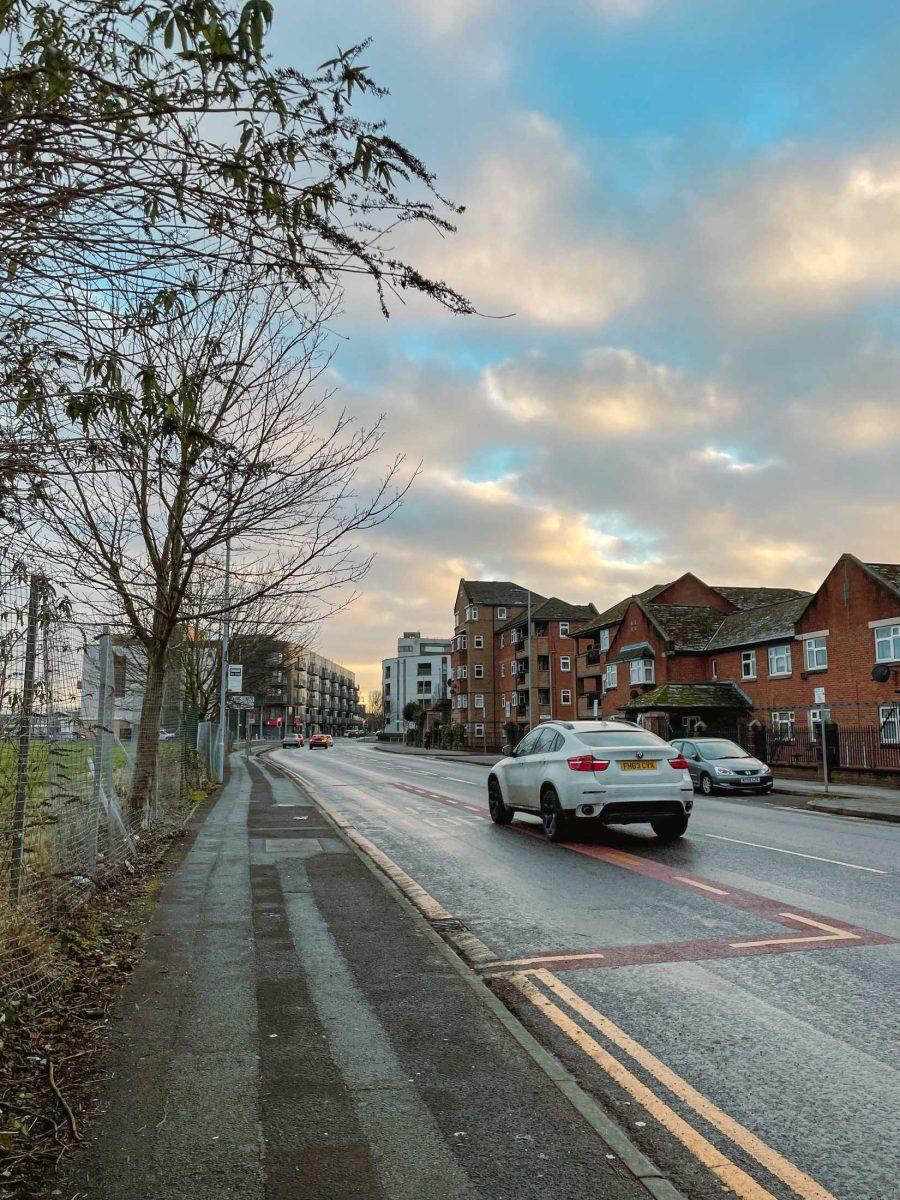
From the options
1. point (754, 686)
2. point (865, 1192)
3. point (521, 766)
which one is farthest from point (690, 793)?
point (754, 686)

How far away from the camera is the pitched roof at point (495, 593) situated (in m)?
90.7

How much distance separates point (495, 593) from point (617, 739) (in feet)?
262

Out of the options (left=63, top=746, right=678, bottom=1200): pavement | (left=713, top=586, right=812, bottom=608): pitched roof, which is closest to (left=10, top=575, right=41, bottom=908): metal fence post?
(left=63, top=746, right=678, bottom=1200): pavement

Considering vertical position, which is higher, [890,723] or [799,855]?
[890,723]

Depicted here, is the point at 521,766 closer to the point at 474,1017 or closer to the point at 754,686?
the point at 474,1017

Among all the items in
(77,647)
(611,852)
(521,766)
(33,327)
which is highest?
(33,327)

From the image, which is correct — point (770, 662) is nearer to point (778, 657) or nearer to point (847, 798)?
point (778, 657)

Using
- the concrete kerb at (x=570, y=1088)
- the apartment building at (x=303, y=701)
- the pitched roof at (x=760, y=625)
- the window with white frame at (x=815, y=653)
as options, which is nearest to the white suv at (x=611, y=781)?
the concrete kerb at (x=570, y=1088)

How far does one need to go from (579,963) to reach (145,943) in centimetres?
320

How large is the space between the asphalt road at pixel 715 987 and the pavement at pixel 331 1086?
0.85ft

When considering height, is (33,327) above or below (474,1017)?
above

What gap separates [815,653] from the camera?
121 feet

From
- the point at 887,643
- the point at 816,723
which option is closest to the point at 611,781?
the point at 816,723

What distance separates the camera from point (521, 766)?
47.4 feet
